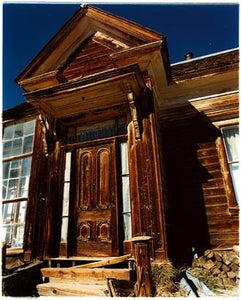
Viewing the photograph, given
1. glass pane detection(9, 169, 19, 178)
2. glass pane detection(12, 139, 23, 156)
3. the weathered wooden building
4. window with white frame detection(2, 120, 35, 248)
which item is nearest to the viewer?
the weathered wooden building

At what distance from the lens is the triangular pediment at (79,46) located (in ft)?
22.1

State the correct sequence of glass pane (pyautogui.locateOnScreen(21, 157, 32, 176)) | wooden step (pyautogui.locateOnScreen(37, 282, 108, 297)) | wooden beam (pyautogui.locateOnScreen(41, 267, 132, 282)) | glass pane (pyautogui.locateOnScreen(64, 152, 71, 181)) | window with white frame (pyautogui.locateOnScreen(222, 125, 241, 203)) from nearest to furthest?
wooden step (pyautogui.locateOnScreen(37, 282, 108, 297)), wooden beam (pyautogui.locateOnScreen(41, 267, 132, 282)), window with white frame (pyautogui.locateOnScreen(222, 125, 241, 203)), glass pane (pyautogui.locateOnScreen(64, 152, 71, 181)), glass pane (pyautogui.locateOnScreen(21, 157, 32, 176))

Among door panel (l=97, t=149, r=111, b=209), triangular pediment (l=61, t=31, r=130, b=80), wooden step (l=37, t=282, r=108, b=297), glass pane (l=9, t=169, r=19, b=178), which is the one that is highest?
triangular pediment (l=61, t=31, r=130, b=80)

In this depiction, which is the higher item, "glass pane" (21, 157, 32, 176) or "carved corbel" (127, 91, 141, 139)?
"carved corbel" (127, 91, 141, 139)

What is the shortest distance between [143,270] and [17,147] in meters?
5.66

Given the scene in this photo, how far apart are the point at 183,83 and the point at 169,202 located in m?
3.08

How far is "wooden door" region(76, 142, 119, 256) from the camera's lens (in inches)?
200

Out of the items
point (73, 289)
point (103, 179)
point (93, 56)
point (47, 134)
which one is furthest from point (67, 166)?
point (93, 56)

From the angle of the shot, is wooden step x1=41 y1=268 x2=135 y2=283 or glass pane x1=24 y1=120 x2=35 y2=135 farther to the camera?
glass pane x1=24 y1=120 x2=35 y2=135

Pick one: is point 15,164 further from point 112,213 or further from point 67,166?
point 112,213

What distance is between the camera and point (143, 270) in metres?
2.84

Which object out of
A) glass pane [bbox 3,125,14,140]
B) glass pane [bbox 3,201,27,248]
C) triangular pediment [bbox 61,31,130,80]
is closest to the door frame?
glass pane [bbox 3,201,27,248]

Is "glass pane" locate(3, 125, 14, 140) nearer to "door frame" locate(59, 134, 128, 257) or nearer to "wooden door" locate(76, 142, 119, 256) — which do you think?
"door frame" locate(59, 134, 128, 257)

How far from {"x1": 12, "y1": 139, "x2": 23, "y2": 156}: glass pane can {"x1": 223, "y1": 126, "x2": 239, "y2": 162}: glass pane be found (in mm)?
5495
